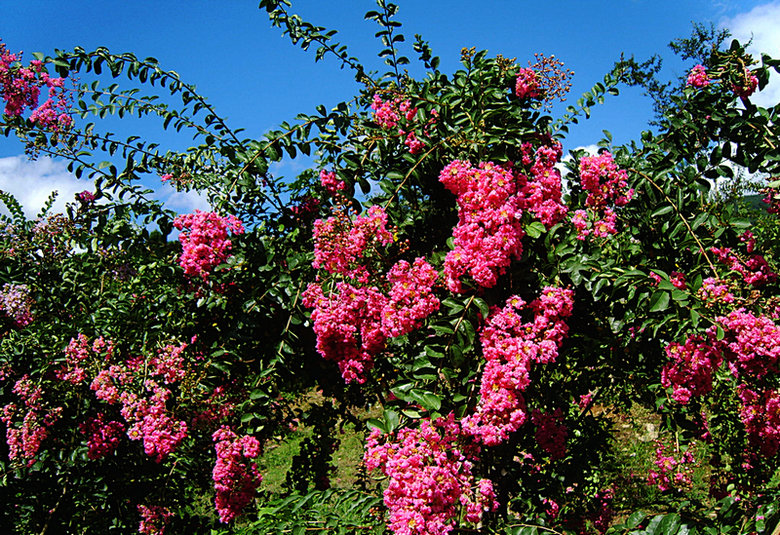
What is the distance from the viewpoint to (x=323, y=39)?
9.46 ft

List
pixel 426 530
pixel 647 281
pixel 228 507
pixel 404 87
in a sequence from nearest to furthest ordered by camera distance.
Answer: pixel 426 530 < pixel 647 281 < pixel 228 507 < pixel 404 87

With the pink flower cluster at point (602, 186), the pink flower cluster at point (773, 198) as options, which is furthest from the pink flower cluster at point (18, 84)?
the pink flower cluster at point (773, 198)

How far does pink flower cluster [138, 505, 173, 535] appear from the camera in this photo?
2.85 meters

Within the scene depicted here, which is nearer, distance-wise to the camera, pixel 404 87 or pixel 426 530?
pixel 426 530

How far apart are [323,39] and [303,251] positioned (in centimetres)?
112

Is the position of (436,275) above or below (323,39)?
below

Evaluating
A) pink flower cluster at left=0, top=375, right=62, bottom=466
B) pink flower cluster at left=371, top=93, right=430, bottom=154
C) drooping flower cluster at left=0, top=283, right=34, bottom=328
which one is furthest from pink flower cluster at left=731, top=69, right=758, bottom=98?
drooping flower cluster at left=0, top=283, right=34, bottom=328

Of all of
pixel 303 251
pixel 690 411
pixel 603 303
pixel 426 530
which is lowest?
pixel 426 530

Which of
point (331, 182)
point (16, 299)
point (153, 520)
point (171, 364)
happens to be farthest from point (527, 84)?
point (16, 299)

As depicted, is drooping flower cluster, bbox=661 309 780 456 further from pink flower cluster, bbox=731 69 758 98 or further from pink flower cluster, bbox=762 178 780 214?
pink flower cluster, bbox=731 69 758 98

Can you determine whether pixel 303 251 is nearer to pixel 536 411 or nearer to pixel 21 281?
pixel 536 411

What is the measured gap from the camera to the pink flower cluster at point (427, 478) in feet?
5.76

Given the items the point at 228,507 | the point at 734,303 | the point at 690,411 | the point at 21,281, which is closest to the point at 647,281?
the point at 734,303

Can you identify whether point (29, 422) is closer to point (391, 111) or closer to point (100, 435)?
point (100, 435)
